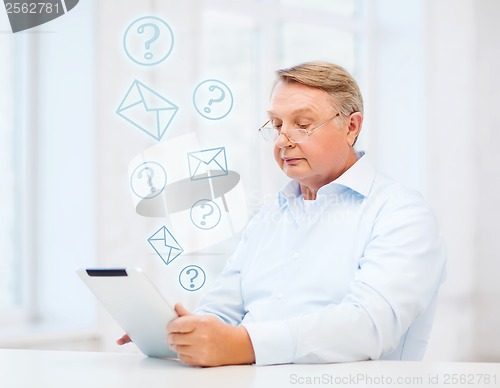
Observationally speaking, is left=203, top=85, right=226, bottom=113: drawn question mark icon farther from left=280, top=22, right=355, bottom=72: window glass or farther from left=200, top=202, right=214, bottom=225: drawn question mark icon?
left=280, top=22, right=355, bottom=72: window glass

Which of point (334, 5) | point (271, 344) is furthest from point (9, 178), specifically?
point (334, 5)

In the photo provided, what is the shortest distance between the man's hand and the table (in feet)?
0.08

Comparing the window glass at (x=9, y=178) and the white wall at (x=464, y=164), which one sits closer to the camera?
the window glass at (x=9, y=178)

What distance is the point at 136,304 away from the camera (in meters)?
1.41

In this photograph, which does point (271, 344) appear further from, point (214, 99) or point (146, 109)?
point (146, 109)

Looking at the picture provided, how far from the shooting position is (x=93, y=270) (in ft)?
4.57

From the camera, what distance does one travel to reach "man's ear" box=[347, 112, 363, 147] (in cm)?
197

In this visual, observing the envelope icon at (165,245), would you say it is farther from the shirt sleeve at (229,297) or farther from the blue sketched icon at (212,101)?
the shirt sleeve at (229,297)

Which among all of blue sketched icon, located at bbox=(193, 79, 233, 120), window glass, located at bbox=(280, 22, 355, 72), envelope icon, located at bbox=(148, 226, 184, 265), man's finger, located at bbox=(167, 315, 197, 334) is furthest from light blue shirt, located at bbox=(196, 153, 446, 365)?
window glass, located at bbox=(280, 22, 355, 72)

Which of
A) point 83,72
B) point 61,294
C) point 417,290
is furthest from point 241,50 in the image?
point 417,290

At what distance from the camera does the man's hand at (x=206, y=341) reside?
1.40 metres

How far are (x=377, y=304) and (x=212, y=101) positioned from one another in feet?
4.31

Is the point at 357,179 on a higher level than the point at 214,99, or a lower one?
lower

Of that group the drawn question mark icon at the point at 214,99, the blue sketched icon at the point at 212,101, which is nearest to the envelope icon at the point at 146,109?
the blue sketched icon at the point at 212,101
